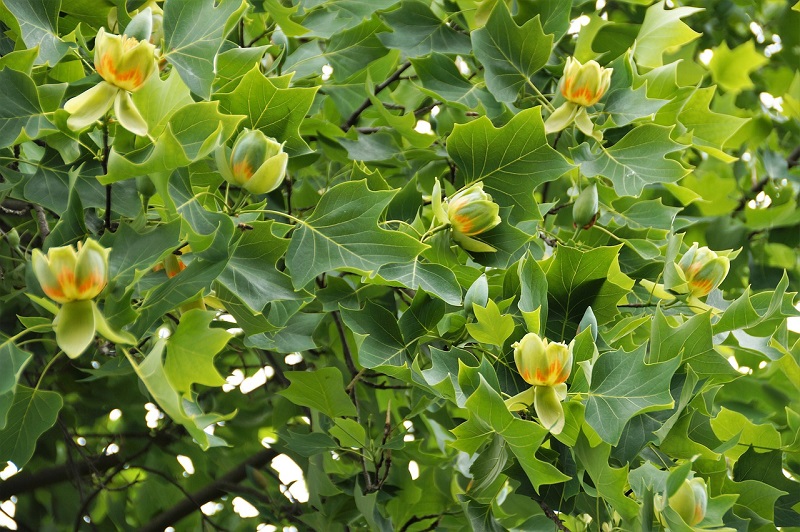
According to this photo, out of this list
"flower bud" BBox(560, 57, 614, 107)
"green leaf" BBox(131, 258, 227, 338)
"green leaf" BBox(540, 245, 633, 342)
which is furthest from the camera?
"flower bud" BBox(560, 57, 614, 107)

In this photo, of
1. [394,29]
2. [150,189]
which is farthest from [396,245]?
[394,29]

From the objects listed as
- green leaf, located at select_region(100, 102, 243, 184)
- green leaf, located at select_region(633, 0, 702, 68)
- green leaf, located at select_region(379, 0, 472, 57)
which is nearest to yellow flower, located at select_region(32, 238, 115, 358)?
green leaf, located at select_region(100, 102, 243, 184)

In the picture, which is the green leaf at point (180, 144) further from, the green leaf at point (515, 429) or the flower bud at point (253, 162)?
the green leaf at point (515, 429)

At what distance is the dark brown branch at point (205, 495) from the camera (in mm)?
2092

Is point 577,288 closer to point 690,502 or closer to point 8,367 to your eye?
point 690,502

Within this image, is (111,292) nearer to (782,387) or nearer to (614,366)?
(614,366)

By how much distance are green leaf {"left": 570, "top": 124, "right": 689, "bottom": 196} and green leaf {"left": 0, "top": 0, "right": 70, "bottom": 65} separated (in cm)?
82

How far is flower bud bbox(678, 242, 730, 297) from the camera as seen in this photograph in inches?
51.8

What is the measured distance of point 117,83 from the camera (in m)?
1.05

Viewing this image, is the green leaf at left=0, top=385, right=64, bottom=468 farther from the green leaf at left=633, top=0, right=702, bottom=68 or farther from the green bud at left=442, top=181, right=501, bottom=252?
the green leaf at left=633, top=0, right=702, bottom=68

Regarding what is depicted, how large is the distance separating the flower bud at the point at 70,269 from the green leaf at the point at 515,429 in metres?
0.46

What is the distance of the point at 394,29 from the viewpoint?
66.0 inches

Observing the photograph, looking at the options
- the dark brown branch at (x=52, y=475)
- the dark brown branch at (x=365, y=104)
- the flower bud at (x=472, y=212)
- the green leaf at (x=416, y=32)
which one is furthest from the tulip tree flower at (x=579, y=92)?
the dark brown branch at (x=52, y=475)

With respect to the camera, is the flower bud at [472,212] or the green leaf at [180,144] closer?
the green leaf at [180,144]
